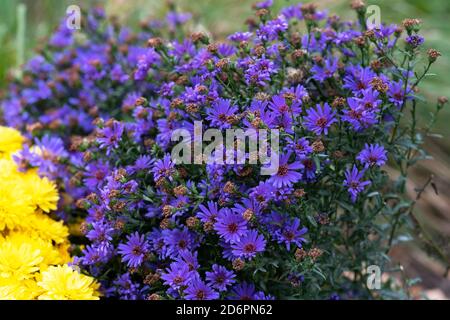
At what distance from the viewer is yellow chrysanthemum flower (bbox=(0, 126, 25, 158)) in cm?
187

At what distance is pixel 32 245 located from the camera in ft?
5.00

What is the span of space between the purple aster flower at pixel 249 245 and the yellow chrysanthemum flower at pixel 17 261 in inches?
18.9

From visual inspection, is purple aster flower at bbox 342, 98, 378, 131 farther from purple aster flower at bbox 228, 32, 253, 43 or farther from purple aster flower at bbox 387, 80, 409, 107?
purple aster flower at bbox 228, 32, 253, 43

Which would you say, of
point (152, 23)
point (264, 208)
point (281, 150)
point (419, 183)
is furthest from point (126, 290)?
point (419, 183)

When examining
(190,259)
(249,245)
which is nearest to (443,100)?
(249,245)

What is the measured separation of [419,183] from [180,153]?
1.69 meters

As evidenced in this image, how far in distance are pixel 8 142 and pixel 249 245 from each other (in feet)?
3.01

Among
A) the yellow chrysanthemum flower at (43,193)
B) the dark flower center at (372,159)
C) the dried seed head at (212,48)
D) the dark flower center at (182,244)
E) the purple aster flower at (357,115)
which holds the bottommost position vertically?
the dark flower center at (182,244)

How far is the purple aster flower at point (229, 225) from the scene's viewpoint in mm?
1323

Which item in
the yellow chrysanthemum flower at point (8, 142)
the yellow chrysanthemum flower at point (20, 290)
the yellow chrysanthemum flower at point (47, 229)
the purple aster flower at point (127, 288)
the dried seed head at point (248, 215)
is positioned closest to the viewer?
the dried seed head at point (248, 215)

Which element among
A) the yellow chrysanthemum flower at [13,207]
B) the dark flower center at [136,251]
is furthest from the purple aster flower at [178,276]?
the yellow chrysanthemum flower at [13,207]

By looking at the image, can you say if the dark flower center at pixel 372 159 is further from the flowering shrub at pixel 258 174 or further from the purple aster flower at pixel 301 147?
the purple aster flower at pixel 301 147

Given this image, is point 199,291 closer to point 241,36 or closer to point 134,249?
point 134,249

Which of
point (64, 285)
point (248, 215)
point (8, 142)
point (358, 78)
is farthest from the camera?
point (8, 142)
